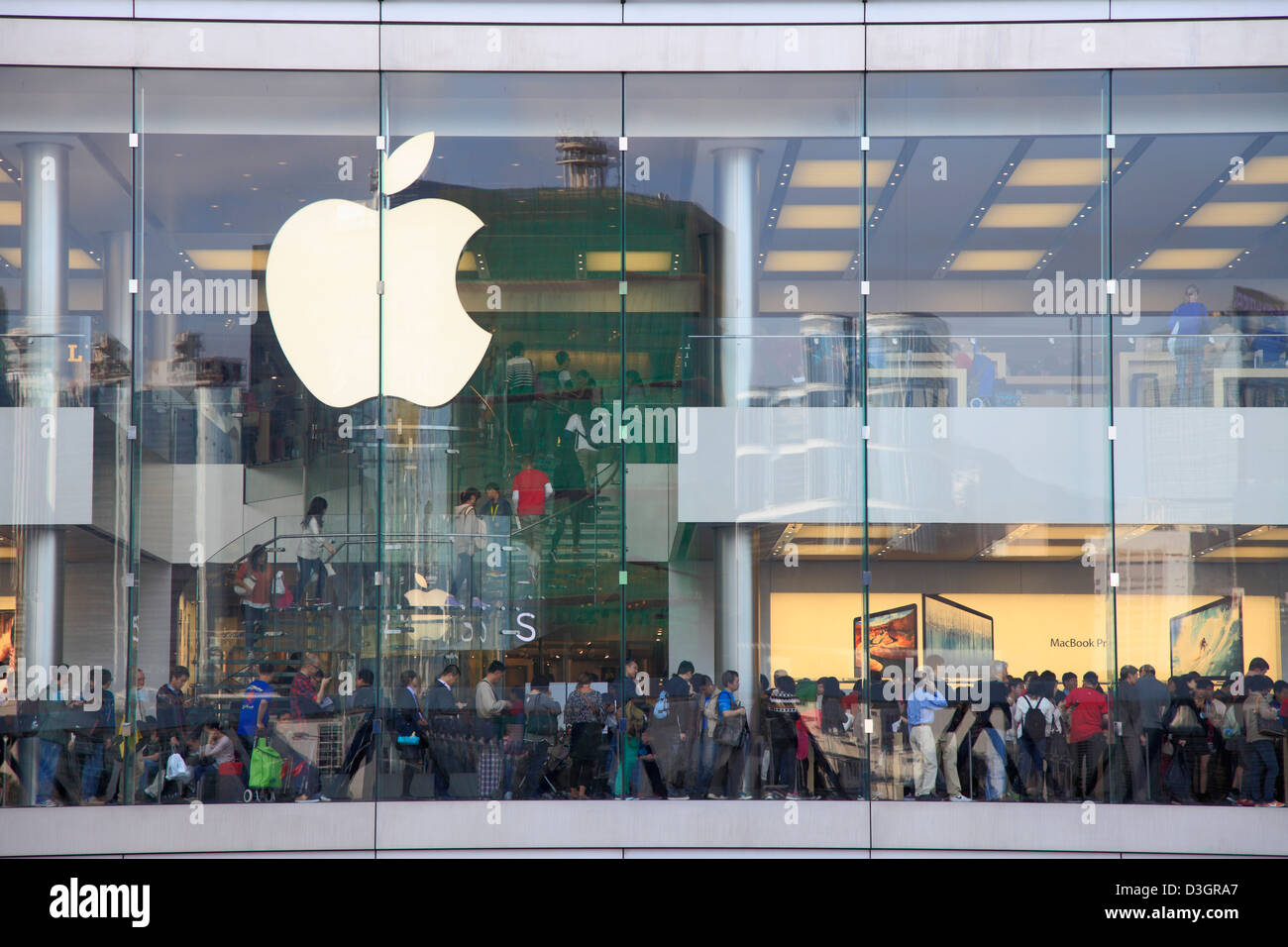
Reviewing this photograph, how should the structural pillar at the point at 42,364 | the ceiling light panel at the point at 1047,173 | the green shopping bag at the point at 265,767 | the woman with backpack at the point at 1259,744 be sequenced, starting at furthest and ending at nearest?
the ceiling light panel at the point at 1047,173 < the structural pillar at the point at 42,364 < the green shopping bag at the point at 265,767 < the woman with backpack at the point at 1259,744

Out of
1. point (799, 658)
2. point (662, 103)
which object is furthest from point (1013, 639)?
A: point (662, 103)

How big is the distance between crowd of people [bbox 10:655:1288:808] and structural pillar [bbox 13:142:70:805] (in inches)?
28.4

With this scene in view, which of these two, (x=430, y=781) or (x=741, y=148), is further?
(x=741, y=148)

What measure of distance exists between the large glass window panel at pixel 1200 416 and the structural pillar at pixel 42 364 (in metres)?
9.65

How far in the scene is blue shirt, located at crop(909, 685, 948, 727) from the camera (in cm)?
1080

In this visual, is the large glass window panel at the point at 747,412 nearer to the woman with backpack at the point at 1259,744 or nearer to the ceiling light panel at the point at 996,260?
the ceiling light panel at the point at 996,260

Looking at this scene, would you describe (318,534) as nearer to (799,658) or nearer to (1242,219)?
(799,658)

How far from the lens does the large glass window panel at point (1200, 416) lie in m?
10.7

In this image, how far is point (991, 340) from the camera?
1114 cm

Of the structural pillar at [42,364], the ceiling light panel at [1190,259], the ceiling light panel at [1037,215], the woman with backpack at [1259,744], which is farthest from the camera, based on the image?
the ceiling light panel at [1037,215]

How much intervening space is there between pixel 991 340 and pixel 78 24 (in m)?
8.84

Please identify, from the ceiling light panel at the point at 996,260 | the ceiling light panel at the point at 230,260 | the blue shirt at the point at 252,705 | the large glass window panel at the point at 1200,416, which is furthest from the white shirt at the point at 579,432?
the large glass window panel at the point at 1200,416

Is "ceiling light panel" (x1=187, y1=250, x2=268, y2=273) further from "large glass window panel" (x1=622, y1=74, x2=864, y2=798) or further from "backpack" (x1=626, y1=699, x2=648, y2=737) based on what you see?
"backpack" (x1=626, y1=699, x2=648, y2=737)

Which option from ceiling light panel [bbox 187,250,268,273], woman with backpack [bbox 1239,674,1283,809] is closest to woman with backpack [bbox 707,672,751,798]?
woman with backpack [bbox 1239,674,1283,809]
